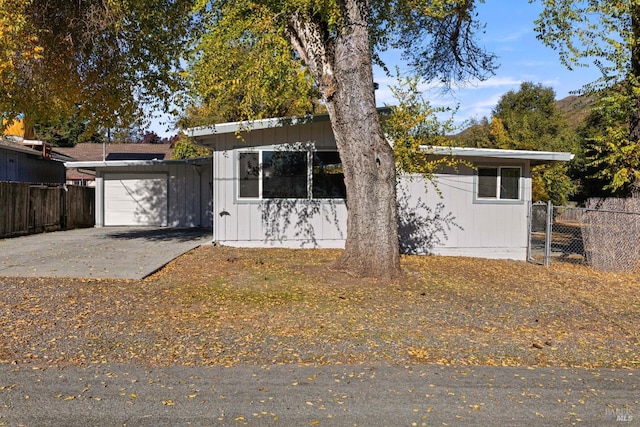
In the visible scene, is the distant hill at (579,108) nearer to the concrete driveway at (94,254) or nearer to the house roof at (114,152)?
the concrete driveway at (94,254)

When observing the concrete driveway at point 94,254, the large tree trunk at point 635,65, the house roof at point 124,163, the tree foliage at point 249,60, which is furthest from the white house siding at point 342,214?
the house roof at point 124,163

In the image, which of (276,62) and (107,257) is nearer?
(276,62)

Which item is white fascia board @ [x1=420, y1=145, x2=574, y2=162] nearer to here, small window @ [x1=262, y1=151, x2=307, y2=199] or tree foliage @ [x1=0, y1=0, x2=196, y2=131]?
small window @ [x1=262, y1=151, x2=307, y2=199]

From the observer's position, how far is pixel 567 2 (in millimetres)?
11852

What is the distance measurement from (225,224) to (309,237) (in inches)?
81.4

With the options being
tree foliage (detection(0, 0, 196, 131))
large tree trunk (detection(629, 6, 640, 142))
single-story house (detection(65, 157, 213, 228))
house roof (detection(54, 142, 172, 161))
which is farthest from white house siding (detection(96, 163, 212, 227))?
large tree trunk (detection(629, 6, 640, 142))

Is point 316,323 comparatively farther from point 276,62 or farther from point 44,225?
point 44,225

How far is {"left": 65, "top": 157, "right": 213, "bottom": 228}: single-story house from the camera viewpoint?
19078mm

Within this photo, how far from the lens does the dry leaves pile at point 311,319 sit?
502 centimetres

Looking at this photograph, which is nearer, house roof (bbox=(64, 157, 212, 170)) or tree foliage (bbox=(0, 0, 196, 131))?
tree foliage (bbox=(0, 0, 196, 131))

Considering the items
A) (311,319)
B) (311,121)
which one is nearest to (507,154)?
(311,121)

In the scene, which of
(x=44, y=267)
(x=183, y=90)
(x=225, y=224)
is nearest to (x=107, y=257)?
(x=44, y=267)

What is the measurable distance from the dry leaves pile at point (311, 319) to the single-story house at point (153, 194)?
9.76 meters

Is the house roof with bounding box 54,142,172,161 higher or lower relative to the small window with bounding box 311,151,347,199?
higher
